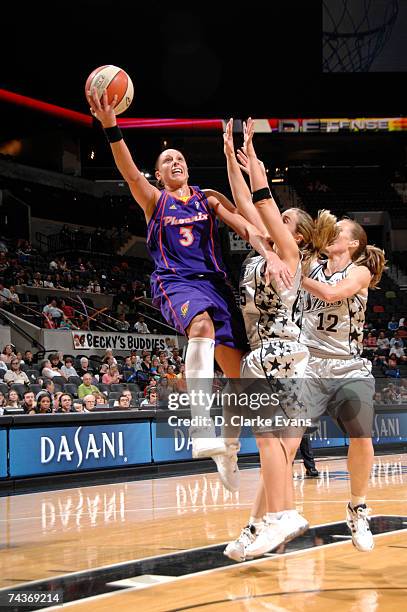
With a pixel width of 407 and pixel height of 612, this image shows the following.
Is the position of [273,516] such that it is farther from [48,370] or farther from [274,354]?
[48,370]

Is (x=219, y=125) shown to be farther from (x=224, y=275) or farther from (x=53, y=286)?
(x=224, y=275)

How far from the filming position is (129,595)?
4.85 m

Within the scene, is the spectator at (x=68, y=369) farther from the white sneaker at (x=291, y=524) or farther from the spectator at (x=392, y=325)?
the spectator at (x=392, y=325)

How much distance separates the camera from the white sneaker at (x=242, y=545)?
5.06m

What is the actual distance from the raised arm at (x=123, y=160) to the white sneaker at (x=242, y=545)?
2.06 meters

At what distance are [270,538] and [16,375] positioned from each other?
9206mm

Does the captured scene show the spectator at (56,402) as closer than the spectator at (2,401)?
No

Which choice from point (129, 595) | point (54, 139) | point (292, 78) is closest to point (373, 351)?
point (292, 78)

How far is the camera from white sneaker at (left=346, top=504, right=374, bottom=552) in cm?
523

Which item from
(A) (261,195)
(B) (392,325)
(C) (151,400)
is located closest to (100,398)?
(C) (151,400)

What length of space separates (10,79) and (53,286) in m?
5.94

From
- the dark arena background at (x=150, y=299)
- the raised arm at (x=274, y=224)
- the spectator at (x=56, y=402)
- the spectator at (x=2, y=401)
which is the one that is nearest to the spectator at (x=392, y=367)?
the dark arena background at (x=150, y=299)

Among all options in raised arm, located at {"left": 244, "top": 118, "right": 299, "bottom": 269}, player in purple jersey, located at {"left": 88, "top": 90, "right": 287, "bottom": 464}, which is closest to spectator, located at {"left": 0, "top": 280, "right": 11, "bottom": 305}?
player in purple jersey, located at {"left": 88, "top": 90, "right": 287, "bottom": 464}

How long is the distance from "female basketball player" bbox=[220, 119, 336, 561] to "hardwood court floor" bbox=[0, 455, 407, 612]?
1.22 ft
